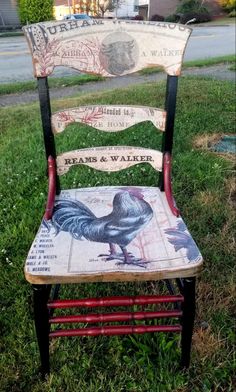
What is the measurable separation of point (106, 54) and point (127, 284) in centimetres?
112

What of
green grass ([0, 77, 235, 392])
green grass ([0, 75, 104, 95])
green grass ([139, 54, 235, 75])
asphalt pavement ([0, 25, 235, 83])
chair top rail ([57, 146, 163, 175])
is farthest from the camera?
green grass ([139, 54, 235, 75])

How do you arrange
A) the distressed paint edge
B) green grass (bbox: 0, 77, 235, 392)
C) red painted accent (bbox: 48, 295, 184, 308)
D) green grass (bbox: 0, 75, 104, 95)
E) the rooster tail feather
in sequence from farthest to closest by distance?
green grass (bbox: 0, 75, 104, 95)
green grass (bbox: 0, 77, 235, 392)
the rooster tail feather
red painted accent (bbox: 48, 295, 184, 308)
the distressed paint edge

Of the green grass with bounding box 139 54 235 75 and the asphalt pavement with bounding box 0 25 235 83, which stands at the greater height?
the asphalt pavement with bounding box 0 25 235 83

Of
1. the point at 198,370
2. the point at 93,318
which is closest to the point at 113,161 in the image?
the point at 93,318

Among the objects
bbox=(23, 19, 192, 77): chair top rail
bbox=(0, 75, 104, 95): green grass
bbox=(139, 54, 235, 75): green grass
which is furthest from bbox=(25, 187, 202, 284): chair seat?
bbox=(139, 54, 235, 75): green grass

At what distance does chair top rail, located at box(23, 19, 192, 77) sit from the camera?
149cm

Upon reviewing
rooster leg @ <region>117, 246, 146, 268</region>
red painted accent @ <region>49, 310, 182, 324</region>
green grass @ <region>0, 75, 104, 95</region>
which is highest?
rooster leg @ <region>117, 246, 146, 268</region>

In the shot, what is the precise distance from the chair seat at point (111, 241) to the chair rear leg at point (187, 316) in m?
0.08

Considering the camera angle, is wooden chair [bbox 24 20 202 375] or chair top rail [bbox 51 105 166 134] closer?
wooden chair [bbox 24 20 202 375]

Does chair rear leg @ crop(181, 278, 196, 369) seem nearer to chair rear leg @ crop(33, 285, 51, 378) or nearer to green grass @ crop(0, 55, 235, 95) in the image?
chair rear leg @ crop(33, 285, 51, 378)

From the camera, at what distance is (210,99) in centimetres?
488

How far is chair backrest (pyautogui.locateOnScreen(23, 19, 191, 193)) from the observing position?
1490 mm

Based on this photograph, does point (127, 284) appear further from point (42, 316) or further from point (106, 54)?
point (106, 54)

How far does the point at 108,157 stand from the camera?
170 cm
